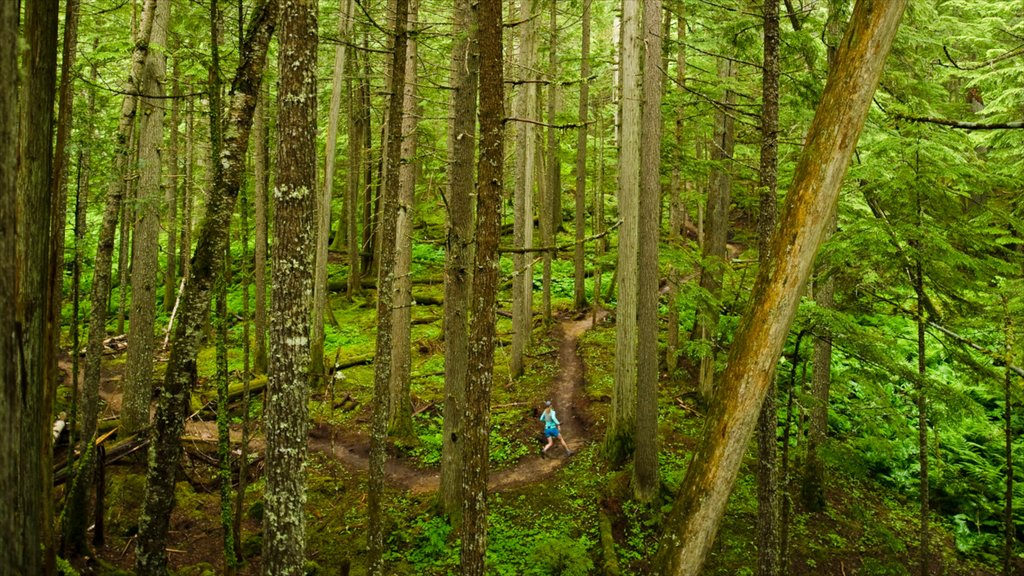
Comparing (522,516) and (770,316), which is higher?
(770,316)

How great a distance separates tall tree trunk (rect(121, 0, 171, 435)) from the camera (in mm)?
9148

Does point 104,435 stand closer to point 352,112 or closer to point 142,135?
point 142,135

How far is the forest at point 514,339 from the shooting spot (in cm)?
420

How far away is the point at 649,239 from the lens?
9.15 meters

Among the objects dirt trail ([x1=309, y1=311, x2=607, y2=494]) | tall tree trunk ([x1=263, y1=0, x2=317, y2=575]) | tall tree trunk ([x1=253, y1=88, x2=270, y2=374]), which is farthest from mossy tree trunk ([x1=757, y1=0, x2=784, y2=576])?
tall tree trunk ([x1=253, y1=88, x2=270, y2=374])

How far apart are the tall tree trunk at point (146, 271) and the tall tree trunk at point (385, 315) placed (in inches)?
198

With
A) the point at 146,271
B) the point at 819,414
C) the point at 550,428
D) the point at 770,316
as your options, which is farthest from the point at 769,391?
the point at 146,271

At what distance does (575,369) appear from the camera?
15.8 meters

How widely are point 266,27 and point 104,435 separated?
856 cm

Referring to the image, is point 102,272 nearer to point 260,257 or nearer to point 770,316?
point 260,257

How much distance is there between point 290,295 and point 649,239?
628cm

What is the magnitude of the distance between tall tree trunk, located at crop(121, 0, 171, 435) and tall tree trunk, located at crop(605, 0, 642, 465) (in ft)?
25.5

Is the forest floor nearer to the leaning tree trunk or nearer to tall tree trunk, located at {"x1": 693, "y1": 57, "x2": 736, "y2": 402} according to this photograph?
tall tree trunk, located at {"x1": 693, "y1": 57, "x2": 736, "y2": 402}

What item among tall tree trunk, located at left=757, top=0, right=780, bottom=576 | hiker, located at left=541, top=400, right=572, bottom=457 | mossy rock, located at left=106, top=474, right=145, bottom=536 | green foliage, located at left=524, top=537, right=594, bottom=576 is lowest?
green foliage, located at left=524, top=537, right=594, bottom=576
